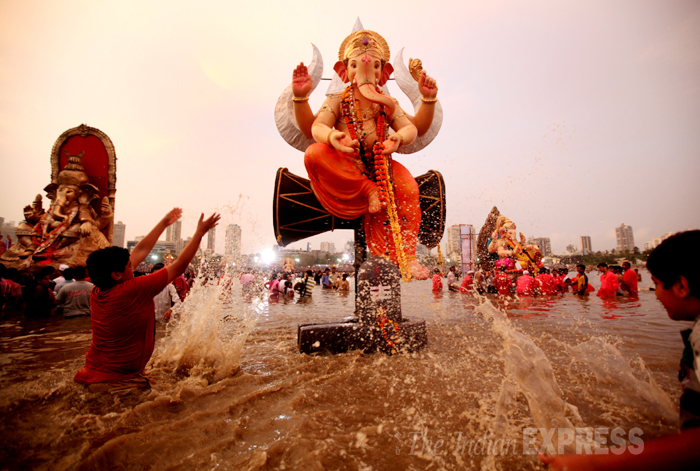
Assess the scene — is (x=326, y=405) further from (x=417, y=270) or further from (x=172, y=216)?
(x=172, y=216)

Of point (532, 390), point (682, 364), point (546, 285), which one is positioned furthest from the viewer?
point (546, 285)

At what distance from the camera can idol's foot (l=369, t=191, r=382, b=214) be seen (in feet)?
12.0

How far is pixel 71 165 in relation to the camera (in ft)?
39.3

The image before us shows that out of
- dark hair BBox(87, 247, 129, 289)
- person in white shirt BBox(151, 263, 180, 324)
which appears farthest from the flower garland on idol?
person in white shirt BBox(151, 263, 180, 324)

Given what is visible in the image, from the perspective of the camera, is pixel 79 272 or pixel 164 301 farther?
pixel 79 272

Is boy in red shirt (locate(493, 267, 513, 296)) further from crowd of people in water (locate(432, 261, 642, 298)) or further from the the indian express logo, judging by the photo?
the the indian express logo

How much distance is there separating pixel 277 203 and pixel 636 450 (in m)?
3.81

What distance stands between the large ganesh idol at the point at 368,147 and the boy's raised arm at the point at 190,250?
1.50 metres

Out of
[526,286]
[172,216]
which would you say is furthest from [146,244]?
[526,286]

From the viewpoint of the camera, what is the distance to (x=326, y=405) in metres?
2.13

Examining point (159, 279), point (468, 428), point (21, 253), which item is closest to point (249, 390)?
point (159, 279)

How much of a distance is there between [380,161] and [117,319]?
277 centimetres

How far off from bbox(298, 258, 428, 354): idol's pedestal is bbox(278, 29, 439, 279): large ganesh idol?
30 cm

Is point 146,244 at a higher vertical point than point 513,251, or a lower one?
lower
